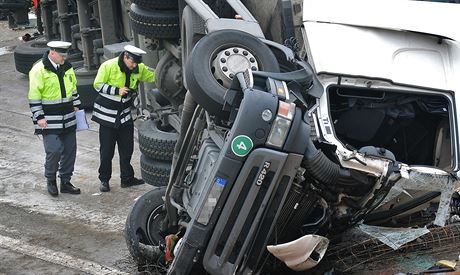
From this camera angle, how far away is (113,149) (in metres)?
8.47

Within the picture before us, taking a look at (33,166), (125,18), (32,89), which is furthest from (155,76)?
(125,18)

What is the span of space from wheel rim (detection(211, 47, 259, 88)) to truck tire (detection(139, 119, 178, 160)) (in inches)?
133

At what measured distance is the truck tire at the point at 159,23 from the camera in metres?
7.78

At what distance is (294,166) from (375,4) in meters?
1.56

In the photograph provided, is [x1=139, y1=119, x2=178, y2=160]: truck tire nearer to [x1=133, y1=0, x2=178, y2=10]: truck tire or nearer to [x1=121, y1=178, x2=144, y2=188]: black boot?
[x1=121, y1=178, x2=144, y2=188]: black boot

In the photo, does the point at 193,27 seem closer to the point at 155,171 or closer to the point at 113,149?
the point at 155,171

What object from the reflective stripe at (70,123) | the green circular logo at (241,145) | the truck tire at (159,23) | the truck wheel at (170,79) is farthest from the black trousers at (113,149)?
the green circular logo at (241,145)

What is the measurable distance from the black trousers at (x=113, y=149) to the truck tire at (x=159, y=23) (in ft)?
3.73

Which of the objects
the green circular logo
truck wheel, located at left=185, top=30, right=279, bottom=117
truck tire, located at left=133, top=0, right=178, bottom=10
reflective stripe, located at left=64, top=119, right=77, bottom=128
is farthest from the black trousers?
the green circular logo

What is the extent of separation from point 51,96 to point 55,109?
14cm

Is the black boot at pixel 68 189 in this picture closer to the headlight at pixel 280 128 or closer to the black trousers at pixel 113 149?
the black trousers at pixel 113 149

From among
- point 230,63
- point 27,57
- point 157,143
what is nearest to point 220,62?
point 230,63

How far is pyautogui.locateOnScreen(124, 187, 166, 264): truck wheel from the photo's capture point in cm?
582

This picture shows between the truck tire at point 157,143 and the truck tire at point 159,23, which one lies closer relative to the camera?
the truck tire at point 159,23
